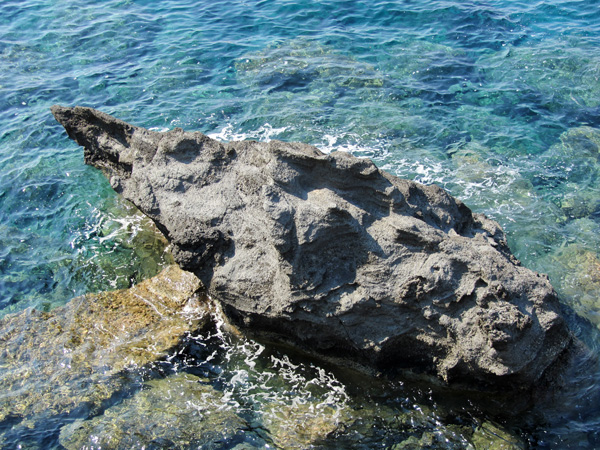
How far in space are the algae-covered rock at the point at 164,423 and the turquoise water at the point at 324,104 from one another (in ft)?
5.70

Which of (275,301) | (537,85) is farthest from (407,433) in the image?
(537,85)

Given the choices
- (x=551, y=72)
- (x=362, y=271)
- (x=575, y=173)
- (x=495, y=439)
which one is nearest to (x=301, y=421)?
(x=362, y=271)

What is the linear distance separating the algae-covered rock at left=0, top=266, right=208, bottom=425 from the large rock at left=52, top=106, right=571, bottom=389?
3.47ft

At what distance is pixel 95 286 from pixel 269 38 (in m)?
10.8

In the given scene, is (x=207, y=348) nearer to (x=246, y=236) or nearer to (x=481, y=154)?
(x=246, y=236)

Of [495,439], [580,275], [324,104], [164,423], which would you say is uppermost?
[324,104]

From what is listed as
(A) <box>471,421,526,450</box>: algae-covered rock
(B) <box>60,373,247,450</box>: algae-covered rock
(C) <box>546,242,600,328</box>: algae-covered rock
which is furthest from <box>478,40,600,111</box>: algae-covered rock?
(B) <box>60,373,247,450</box>: algae-covered rock

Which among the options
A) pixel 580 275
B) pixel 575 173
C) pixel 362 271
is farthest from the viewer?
pixel 575 173

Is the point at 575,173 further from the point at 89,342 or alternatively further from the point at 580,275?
the point at 89,342

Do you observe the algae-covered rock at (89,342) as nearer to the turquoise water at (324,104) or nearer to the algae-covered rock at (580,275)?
the turquoise water at (324,104)

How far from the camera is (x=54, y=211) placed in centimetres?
1059

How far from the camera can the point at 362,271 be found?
21.1ft

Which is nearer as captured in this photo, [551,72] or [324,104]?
[324,104]

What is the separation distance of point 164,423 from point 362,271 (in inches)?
122
